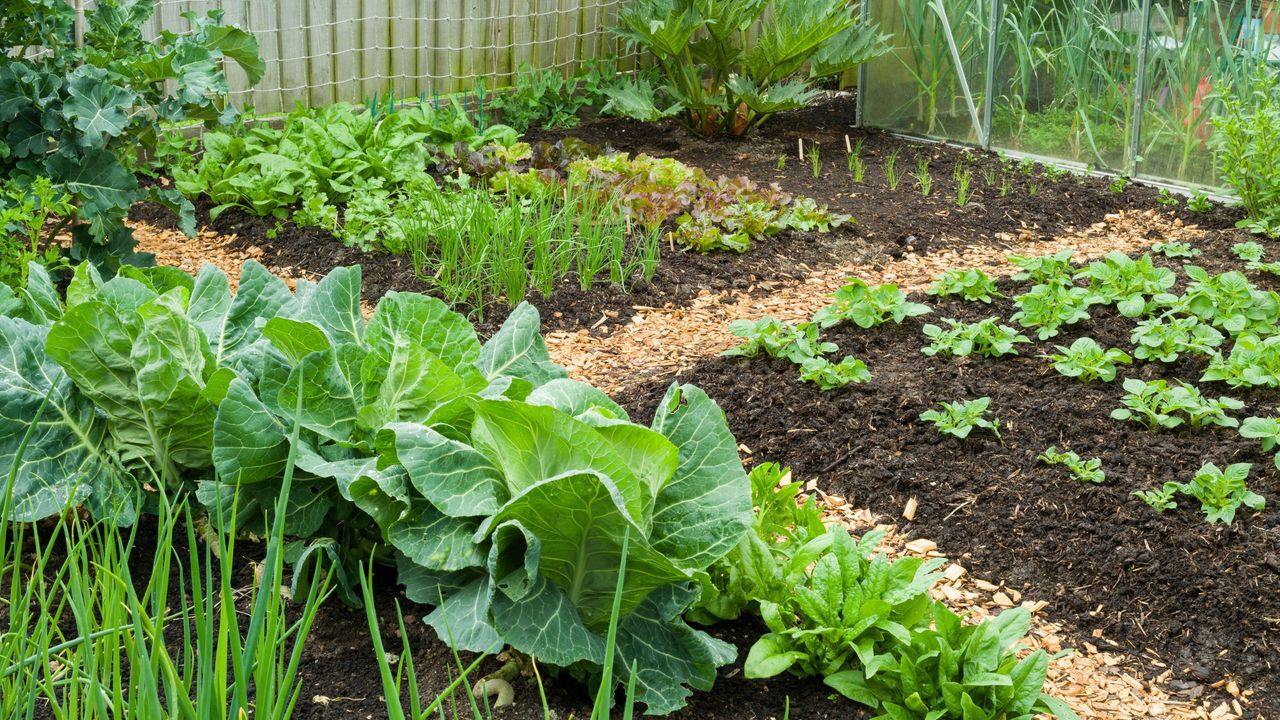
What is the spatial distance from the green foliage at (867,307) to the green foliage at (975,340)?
18 centimetres

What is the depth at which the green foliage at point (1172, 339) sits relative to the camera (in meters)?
3.62

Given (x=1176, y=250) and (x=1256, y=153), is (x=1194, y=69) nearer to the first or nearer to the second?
(x=1256, y=153)

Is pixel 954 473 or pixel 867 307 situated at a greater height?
pixel 867 307

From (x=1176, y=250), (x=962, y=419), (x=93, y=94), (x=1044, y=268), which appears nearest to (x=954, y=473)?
(x=962, y=419)

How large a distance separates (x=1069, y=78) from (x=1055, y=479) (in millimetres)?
4568

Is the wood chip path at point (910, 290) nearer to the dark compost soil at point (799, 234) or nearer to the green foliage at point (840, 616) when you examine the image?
the dark compost soil at point (799, 234)

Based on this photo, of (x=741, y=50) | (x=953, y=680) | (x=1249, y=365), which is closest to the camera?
(x=953, y=680)

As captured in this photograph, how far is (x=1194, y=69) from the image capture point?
6266 mm

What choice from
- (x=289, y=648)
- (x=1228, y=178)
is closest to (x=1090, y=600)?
(x=289, y=648)

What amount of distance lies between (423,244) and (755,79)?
3414 mm

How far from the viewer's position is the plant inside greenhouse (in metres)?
1.93

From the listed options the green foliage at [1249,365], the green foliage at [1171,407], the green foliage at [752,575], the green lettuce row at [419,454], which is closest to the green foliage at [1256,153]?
the green foliage at [1249,365]

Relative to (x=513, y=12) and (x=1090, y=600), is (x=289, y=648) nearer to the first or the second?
(x=1090, y=600)

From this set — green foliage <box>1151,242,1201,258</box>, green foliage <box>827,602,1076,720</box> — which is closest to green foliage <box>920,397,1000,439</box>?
green foliage <box>827,602,1076,720</box>
